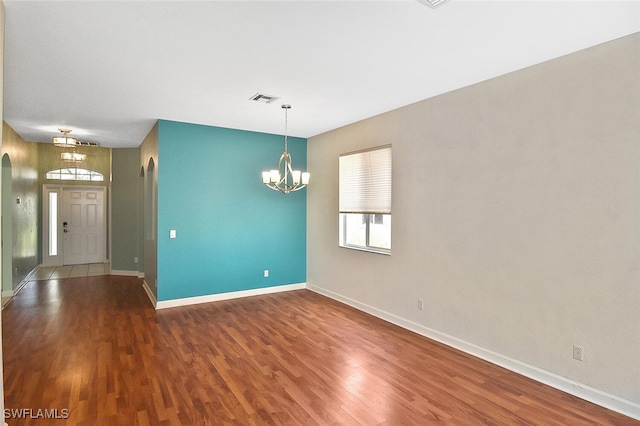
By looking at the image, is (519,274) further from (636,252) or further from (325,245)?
(325,245)

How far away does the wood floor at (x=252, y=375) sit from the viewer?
8.58ft

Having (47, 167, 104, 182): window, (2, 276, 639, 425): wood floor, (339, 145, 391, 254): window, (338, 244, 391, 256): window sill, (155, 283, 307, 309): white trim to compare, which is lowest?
(2, 276, 639, 425): wood floor

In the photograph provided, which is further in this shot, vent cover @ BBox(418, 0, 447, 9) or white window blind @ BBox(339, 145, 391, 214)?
white window blind @ BBox(339, 145, 391, 214)

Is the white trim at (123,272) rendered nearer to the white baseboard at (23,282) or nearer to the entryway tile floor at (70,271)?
the entryway tile floor at (70,271)

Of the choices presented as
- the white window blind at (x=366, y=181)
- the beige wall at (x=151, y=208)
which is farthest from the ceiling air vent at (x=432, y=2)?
the beige wall at (x=151, y=208)

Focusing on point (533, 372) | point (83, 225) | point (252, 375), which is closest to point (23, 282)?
point (83, 225)

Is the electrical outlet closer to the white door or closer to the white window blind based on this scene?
the white window blind

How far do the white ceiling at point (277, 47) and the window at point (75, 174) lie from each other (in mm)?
4598

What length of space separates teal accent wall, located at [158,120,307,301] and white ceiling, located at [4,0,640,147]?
1.13 metres

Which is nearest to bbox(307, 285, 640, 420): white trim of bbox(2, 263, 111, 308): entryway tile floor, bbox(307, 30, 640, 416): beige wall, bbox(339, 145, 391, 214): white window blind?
bbox(307, 30, 640, 416): beige wall

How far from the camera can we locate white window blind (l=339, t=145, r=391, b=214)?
4.82 metres

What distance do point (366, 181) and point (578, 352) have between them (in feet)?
10.1

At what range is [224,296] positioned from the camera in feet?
19.0

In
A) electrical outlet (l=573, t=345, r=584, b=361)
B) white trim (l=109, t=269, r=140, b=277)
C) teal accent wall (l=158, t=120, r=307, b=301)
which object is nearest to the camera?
electrical outlet (l=573, t=345, r=584, b=361)
